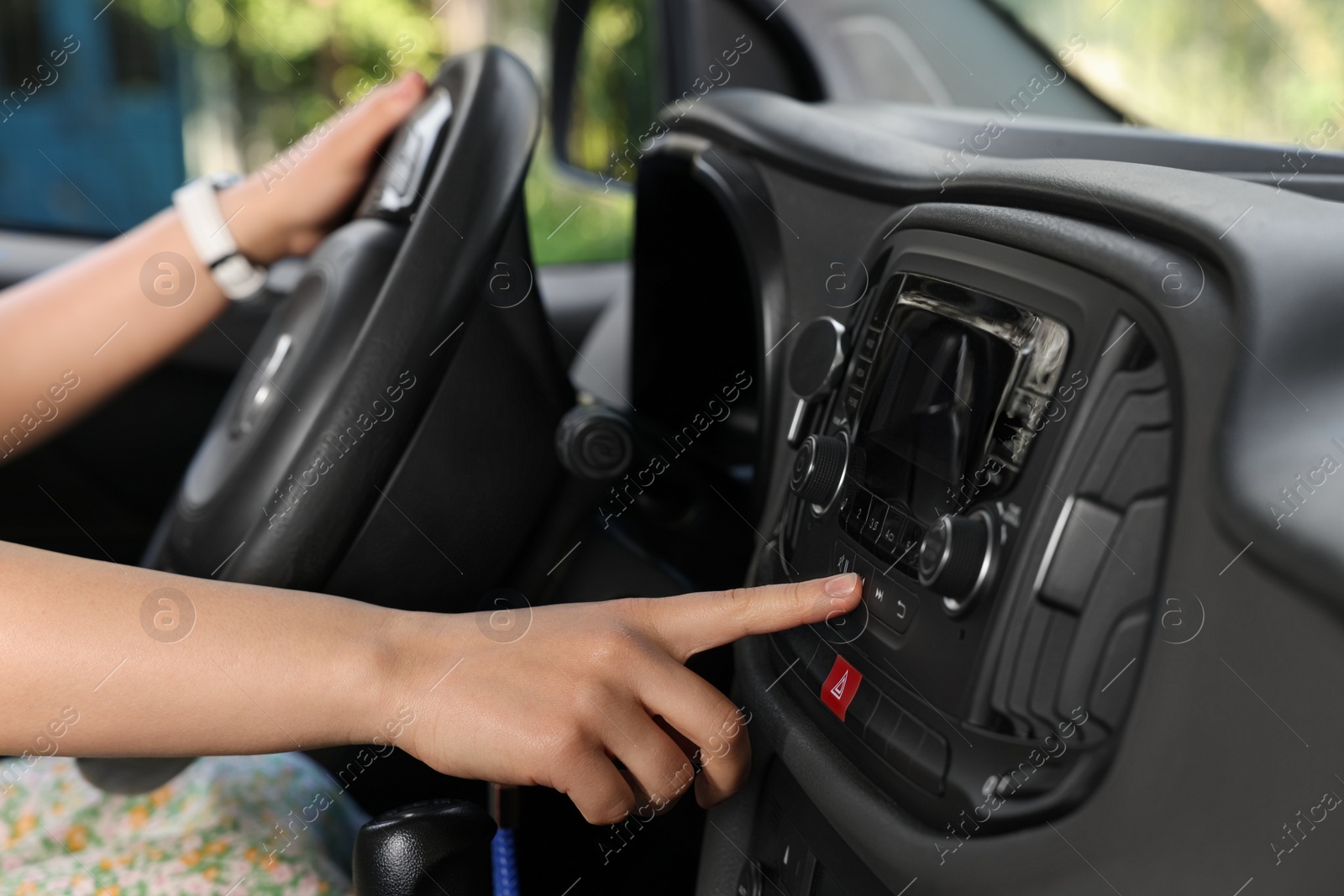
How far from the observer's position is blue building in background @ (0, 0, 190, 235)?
214 centimetres

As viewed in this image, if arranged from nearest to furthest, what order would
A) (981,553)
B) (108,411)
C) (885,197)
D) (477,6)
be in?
(981,553) < (885,197) < (108,411) < (477,6)

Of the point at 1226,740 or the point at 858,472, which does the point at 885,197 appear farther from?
the point at 1226,740

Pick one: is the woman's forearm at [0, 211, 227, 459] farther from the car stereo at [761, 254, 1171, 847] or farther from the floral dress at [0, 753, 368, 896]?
the car stereo at [761, 254, 1171, 847]

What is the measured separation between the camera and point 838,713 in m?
0.59

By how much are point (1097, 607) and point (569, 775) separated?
0.88ft

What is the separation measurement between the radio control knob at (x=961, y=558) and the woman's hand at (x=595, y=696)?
87 millimetres

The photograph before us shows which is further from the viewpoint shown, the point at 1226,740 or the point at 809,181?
the point at 809,181

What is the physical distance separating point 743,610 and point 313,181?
0.71m

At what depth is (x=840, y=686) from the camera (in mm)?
593

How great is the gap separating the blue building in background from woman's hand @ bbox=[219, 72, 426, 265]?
1.12 meters

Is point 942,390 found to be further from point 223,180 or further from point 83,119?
point 83,119

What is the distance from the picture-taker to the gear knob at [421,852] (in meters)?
0.62

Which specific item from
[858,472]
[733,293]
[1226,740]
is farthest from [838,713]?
[733,293]

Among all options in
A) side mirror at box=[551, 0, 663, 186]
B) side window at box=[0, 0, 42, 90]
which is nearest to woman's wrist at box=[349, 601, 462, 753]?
side mirror at box=[551, 0, 663, 186]
